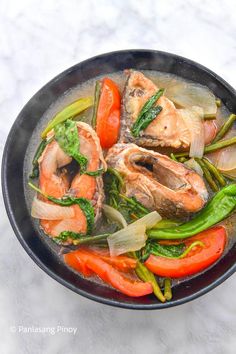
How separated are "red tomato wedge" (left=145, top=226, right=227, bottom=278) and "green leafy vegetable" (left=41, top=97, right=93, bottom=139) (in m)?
0.80

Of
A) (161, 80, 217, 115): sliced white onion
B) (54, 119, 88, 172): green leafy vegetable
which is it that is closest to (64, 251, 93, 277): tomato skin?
(54, 119, 88, 172): green leafy vegetable

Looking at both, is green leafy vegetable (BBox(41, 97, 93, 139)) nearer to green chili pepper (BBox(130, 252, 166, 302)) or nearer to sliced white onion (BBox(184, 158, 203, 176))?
sliced white onion (BBox(184, 158, 203, 176))

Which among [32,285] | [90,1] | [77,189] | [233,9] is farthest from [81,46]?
[32,285]

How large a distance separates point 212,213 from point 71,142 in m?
0.72

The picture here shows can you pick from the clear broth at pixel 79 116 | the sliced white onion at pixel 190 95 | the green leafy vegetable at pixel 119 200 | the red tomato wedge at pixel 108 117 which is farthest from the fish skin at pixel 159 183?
the sliced white onion at pixel 190 95

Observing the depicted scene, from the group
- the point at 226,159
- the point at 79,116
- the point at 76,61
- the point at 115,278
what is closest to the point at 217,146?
the point at 226,159

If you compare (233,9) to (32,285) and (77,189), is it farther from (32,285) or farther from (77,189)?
(32,285)

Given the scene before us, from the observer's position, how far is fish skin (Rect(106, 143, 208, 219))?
2559 mm

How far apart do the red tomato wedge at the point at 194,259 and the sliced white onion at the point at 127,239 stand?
11 centimetres

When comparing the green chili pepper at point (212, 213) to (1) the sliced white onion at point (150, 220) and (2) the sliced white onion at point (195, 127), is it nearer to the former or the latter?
(1) the sliced white onion at point (150, 220)

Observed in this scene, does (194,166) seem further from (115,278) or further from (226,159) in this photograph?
(115,278)

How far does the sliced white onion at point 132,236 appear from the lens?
8.29 feet

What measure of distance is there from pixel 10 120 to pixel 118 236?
110 cm

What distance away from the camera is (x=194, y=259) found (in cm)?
257
